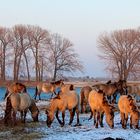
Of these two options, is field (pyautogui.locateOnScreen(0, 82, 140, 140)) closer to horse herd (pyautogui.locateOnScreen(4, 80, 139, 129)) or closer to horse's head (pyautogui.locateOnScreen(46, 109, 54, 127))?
horse's head (pyautogui.locateOnScreen(46, 109, 54, 127))

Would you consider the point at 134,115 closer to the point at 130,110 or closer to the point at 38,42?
the point at 130,110

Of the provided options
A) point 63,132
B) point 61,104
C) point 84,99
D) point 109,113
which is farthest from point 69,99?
point 84,99

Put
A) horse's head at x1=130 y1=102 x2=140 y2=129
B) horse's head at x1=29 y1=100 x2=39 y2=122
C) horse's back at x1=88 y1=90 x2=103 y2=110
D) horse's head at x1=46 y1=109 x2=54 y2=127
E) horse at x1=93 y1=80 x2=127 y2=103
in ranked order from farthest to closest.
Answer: horse at x1=93 y1=80 x2=127 y2=103, horse's head at x1=29 y1=100 x2=39 y2=122, horse's head at x1=46 y1=109 x2=54 y2=127, horse's back at x1=88 y1=90 x2=103 y2=110, horse's head at x1=130 y1=102 x2=140 y2=129

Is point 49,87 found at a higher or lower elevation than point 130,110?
higher

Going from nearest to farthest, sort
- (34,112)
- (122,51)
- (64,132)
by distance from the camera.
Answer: (64,132)
(34,112)
(122,51)

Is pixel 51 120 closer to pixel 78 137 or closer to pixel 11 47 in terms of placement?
pixel 78 137

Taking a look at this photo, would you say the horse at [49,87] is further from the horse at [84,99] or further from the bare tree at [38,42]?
the bare tree at [38,42]

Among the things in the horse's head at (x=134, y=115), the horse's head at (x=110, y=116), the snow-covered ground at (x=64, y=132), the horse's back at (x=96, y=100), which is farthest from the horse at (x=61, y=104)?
the horse's head at (x=134, y=115)

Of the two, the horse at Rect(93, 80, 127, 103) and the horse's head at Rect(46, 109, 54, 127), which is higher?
the horse at Rect(93, 80, 127, 103)

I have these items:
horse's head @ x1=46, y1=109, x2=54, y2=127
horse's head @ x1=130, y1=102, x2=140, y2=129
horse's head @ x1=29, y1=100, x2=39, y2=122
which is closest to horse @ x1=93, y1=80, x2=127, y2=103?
horse's head @ x1=29, y1=100, x2=39, y2=122

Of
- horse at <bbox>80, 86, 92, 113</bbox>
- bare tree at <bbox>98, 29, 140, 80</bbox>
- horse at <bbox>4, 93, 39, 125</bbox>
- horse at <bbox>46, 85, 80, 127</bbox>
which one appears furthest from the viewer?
bare tree at <bbox>98, 29, 140, 80</bbox>

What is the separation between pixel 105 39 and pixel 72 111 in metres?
56.3

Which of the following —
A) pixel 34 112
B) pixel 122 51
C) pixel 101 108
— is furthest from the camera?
pixel 122 51

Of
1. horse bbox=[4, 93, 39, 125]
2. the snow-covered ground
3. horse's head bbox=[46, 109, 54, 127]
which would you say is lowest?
the snow-covered ground
